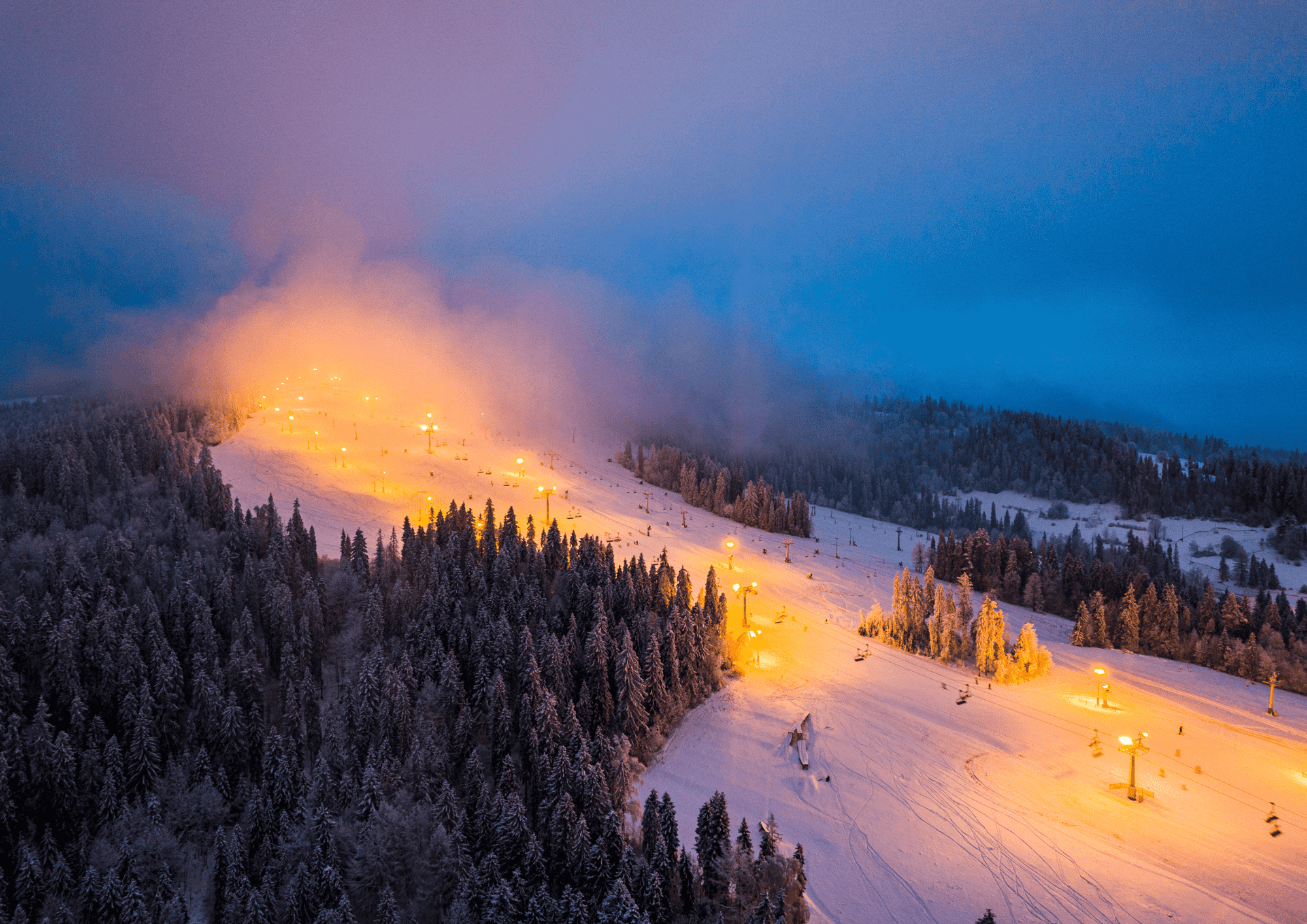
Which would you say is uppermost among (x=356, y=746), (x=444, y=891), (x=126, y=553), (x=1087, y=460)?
(x=1087, y=460)

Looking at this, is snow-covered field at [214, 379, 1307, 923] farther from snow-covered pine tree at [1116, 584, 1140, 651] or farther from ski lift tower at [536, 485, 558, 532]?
ski lift tower at [536, 485, 558, 532]

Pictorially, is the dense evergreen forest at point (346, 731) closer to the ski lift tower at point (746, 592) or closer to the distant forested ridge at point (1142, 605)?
the ski lift tower at point (746, 592)

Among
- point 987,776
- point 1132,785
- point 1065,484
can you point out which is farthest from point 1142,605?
point 1065,484

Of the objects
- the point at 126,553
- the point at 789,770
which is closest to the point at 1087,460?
the point at 789,770

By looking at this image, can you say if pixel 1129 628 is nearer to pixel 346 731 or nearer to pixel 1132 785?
pixel 1132 785

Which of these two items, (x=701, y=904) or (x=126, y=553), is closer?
(x=701, y=904)

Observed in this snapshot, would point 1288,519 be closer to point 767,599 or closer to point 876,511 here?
point 876,511

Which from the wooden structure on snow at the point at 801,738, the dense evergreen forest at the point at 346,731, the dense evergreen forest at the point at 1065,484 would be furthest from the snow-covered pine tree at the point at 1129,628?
the dense evergreen forest at the point at 1065,484
